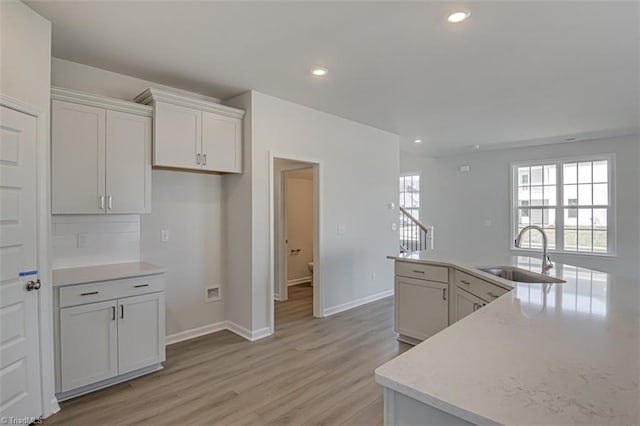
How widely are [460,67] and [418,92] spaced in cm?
68

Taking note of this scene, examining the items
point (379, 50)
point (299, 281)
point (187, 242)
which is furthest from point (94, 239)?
point (299, 281)

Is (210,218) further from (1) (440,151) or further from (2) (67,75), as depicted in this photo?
(1) (440,151)

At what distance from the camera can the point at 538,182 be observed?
21.5ft

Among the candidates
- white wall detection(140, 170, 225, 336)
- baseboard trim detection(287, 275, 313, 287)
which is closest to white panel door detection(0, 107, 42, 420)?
white wall detection(140, 170, 225, 336)

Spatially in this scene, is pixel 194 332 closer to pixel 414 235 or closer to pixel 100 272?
pixel 100 272

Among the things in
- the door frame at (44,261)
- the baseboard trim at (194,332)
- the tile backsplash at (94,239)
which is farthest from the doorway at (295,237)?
the door frame at (44,261)

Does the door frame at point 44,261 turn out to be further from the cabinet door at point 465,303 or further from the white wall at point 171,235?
the cabinet door at point 465,303

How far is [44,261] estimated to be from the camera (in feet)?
7.42

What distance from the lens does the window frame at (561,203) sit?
5.77 metres

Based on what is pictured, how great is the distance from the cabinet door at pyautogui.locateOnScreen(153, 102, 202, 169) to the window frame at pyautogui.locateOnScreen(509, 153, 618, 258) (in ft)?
15.6

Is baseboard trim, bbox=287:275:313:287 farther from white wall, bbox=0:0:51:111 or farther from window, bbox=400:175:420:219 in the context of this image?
white wall, bbox=0:0:51:111

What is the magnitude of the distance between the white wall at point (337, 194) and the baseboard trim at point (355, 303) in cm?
2

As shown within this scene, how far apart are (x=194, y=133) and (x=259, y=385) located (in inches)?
92.6

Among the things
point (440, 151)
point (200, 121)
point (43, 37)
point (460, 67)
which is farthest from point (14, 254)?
point (440, 151)
